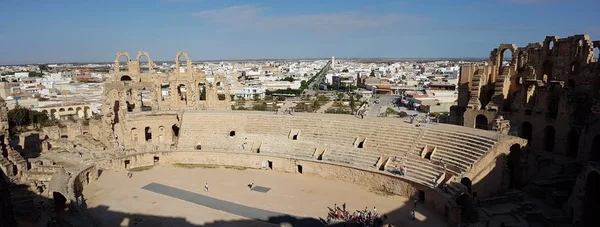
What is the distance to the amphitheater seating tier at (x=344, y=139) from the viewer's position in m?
24.9

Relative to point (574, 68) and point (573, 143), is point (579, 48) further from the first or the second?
point (573, 143)

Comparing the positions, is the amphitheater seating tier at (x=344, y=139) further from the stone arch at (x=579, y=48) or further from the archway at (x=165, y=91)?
the stone arch at (x=579, y=48)

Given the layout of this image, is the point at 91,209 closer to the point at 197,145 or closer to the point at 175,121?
the point at 197,145

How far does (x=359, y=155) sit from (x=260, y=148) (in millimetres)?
8012

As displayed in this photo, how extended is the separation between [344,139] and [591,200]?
15.4 metres

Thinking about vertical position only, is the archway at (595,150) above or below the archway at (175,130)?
above

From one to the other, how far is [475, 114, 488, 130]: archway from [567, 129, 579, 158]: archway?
19.3ft

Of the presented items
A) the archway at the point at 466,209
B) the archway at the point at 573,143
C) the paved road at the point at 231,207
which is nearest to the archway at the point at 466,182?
the archway at the point at 466,209

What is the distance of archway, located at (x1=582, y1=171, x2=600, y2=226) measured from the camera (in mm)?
18812

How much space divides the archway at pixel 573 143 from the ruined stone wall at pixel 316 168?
1050 centimetres

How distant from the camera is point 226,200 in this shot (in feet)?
80.6

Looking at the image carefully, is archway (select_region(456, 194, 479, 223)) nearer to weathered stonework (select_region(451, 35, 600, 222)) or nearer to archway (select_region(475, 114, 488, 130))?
weathered stonework (select_region(451, 35, 600, 222))

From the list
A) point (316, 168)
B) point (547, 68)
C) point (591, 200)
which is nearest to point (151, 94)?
point (316, 168)

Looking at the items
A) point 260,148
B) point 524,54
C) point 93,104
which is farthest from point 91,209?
point 93,104
